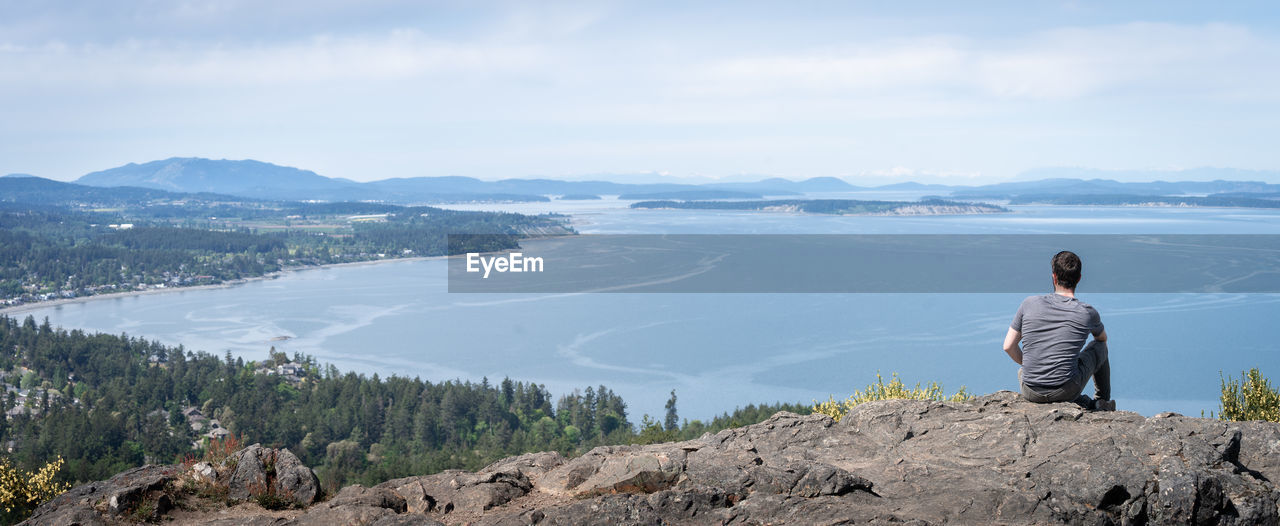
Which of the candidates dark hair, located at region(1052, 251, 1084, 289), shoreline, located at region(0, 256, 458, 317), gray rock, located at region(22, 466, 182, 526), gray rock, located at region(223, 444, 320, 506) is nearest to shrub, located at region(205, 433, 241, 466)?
gray rock, located at region(223, 444, 320, 506)

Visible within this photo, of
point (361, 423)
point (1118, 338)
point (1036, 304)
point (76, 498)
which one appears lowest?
point (361, 423)

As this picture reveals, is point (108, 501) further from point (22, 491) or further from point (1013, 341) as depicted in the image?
point (22, 491)

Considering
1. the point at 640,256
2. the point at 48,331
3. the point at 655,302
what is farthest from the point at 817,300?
the point at 48,331

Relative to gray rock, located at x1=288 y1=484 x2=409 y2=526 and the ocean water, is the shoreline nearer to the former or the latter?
the ocean water

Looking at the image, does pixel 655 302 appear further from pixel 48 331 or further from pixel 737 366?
pixel 48 331

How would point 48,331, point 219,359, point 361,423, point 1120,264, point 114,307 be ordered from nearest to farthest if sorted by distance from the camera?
1. point 361,423
2. point 219,359
3. point 48,331
4. point 1120,264
5. point 114,307

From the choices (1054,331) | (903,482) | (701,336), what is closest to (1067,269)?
(1054,331)
